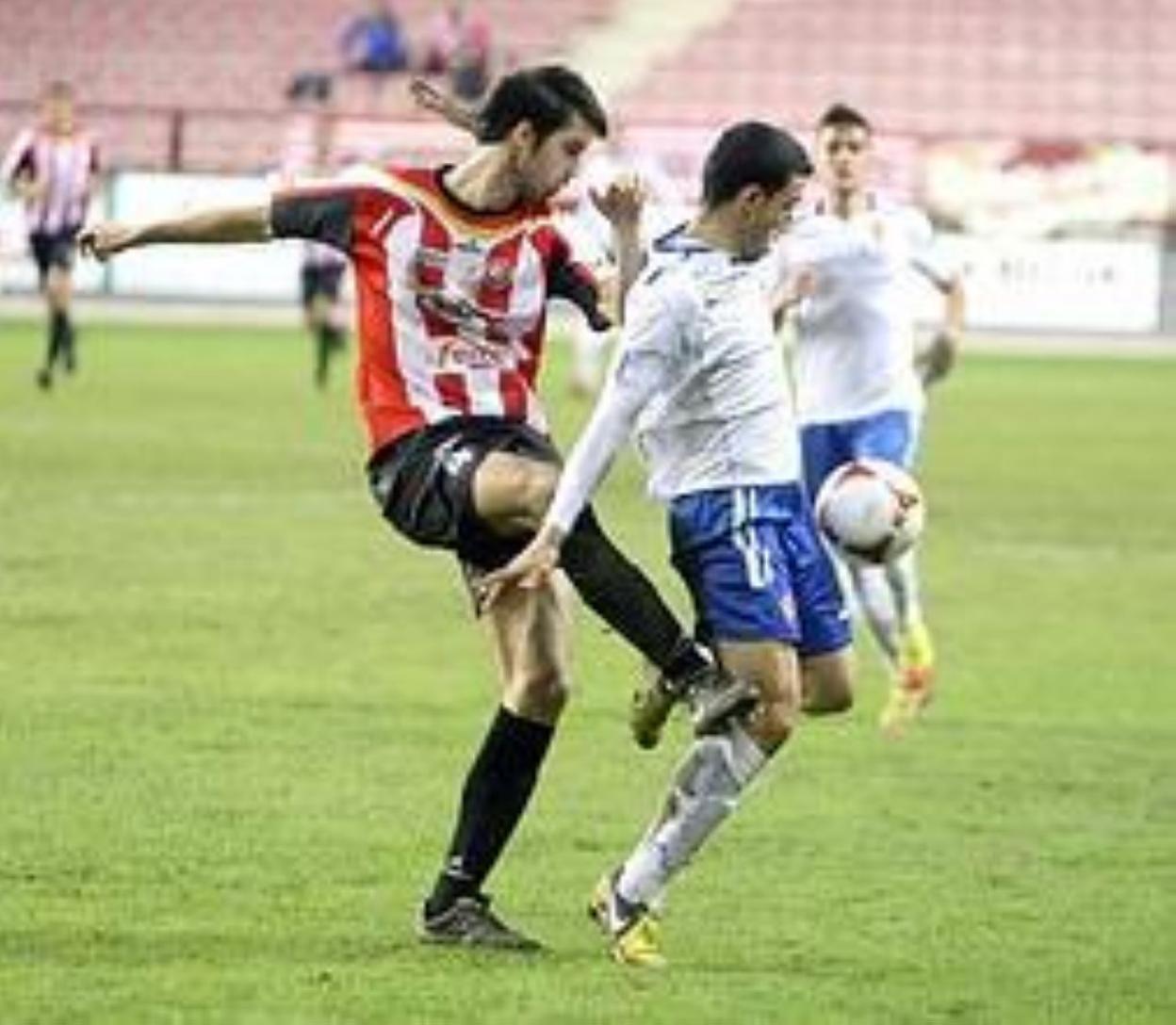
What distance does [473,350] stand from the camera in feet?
33.5

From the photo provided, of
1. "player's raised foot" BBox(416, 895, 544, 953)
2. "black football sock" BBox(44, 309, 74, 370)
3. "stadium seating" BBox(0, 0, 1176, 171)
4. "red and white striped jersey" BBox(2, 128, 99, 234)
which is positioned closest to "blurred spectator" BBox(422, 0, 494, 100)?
"stadium seating" BBox(0, 0, 1176, 171)

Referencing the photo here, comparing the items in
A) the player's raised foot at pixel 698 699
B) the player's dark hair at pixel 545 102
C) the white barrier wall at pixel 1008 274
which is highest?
the player's dark hair at pixel 545 102

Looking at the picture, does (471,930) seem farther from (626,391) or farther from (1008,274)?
(1008,274)

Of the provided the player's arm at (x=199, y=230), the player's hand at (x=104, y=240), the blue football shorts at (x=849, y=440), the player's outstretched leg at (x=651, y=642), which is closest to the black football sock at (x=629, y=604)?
the player's outstretched leg at (x=651, y=642)

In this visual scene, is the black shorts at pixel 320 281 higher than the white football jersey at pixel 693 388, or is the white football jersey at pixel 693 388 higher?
the white football jersey at pixel 693 388

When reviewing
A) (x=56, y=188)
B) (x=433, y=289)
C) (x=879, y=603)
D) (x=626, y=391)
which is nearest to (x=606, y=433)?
(x=626, y=391)

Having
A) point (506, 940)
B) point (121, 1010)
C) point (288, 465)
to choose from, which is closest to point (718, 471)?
point (506, 940)

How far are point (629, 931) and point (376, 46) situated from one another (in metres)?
40.0

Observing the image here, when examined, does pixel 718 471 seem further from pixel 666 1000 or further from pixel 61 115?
pixel 61 115

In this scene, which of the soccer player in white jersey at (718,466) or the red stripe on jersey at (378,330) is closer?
the soccer player in white jersey at (718,466)

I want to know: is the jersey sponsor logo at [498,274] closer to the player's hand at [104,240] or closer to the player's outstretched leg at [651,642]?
the player's outstretched leg at [651,642]

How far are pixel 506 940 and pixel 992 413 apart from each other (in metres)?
24.1

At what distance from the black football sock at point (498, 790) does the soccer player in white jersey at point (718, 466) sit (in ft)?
0.97

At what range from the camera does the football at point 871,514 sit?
11.9 m
